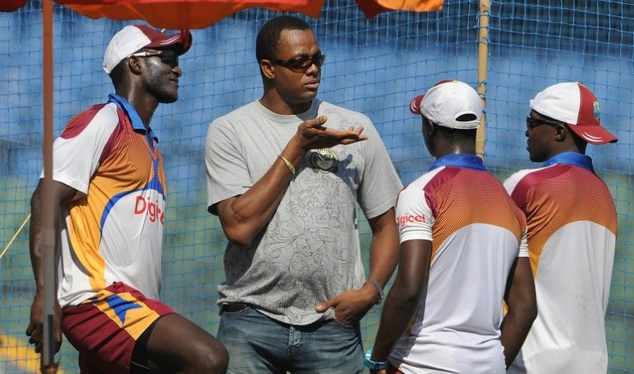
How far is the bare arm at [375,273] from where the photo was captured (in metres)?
5.30

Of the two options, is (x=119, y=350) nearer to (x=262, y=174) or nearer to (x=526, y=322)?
(x=262, y=174)

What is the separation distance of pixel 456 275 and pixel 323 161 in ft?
3.10

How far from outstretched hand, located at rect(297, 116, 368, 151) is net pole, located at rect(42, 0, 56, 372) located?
1.12 m

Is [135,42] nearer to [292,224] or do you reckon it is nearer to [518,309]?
[292,224]

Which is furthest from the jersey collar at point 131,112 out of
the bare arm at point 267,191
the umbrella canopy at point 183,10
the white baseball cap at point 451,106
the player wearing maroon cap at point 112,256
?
Result: the white baseball cap at point 451,106

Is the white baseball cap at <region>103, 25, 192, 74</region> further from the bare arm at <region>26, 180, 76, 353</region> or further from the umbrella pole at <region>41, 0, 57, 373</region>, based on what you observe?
the umbrella pole at <region>41, 0, 57, 373</region>

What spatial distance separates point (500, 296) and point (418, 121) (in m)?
3.33

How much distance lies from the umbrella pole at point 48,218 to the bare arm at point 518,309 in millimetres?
1828

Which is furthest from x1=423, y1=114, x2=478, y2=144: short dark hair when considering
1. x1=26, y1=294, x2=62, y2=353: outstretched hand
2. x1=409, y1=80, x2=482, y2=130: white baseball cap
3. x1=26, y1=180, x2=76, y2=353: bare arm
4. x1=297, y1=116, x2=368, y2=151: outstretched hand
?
x1=26, y1=294, x2=62, y2=353: outstretched hand

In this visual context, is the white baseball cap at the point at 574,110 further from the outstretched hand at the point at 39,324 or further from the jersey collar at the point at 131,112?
the outstretched hand at the point at 39,324

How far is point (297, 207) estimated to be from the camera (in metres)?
5.34

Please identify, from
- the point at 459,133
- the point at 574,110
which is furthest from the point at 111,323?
the point at 574,110

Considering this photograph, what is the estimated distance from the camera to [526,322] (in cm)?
506

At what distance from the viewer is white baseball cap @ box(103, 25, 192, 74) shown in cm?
561
